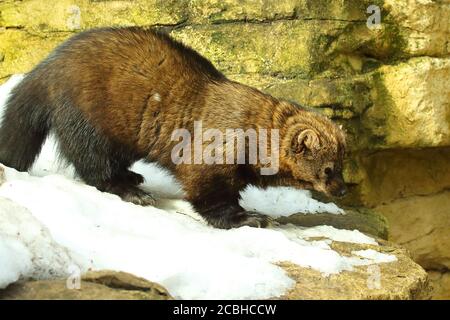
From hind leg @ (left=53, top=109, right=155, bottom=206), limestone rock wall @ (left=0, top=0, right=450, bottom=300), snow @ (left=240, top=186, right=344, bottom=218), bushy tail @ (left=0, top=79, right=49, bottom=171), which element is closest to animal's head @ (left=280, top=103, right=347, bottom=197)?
snow @ (left=240, top=186, right=344, bottom=218)

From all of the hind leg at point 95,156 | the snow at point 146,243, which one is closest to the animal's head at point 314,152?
the snow at point 146,243

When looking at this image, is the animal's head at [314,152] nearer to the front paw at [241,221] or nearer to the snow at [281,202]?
the front paw at [241,221]

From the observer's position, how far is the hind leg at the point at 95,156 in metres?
4.91

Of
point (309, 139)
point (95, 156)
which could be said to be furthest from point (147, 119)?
point (309, 139)

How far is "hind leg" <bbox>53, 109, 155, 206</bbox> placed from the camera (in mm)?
4910

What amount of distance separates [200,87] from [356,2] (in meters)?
2.15

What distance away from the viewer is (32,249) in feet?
11.6

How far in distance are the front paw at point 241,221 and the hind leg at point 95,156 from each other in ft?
1.71

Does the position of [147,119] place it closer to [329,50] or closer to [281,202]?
[281,202]

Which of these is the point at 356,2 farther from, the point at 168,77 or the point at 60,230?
the point at 60,230

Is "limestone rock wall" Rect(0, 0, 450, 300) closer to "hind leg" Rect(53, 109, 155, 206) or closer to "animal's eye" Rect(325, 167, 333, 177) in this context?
"animal's eye" Rect(325, 167, 333, 177)

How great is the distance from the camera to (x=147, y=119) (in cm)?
500

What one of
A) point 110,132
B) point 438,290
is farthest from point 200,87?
point 438,290

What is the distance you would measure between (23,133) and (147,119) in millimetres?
854
